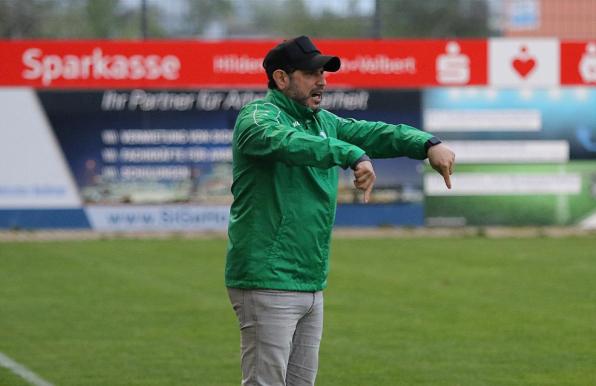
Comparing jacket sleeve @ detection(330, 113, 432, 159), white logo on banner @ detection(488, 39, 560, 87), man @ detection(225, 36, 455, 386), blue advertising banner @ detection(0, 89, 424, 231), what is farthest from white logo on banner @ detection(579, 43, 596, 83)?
man @ detection(225, 36, 455, 386)

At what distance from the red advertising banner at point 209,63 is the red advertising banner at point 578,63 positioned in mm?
1514

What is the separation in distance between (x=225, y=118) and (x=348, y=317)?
12105 millimetres

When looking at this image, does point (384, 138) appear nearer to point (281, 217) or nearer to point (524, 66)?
point (281, 217)

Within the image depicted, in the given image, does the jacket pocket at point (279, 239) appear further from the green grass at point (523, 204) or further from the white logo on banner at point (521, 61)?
the white logo on banner at point (521, 61)

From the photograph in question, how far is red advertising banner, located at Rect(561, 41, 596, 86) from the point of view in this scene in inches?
1005

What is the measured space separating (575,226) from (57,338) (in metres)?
15.6

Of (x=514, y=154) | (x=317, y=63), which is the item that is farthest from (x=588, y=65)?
(x=317, y=63)

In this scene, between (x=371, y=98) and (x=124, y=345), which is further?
(x=371, y=98)

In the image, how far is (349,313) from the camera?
1381 centimetres

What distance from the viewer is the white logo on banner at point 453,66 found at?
25.4 m

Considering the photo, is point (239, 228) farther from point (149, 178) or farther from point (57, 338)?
point (149, 178)

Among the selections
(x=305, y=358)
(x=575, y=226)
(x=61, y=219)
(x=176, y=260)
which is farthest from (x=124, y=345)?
(x=575, y=226)

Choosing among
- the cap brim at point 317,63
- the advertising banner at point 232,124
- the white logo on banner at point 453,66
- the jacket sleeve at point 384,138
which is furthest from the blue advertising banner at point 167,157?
the cap brim at point 317,63

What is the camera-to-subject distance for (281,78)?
5844 mm
